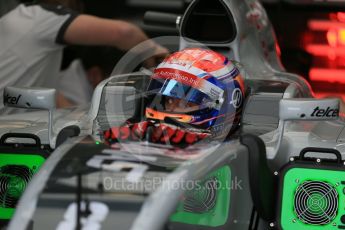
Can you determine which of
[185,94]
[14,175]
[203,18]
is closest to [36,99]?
[14,175]

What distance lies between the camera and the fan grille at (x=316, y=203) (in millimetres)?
2891

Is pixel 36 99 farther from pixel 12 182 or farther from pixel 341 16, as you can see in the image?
pixel 341 16

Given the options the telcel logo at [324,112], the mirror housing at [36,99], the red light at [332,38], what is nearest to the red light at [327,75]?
the red light at [332,38]

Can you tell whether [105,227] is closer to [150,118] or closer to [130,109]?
[150,118]

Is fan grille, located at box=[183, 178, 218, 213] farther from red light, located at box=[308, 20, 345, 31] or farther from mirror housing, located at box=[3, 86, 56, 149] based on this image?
red light, located at box=[308, 20, 345, 31]

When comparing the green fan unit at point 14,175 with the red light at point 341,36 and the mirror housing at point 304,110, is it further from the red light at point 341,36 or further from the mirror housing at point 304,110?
the red light at point 341,36

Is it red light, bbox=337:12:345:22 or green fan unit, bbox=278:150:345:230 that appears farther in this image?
red light, bbox=337:12:345:22

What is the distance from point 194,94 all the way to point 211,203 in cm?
44

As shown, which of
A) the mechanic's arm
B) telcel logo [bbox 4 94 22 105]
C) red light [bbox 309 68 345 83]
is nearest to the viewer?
telcel logo [bbox 4 94 22 105]

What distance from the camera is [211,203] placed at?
283 centimetres

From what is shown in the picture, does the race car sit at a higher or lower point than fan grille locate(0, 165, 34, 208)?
higher

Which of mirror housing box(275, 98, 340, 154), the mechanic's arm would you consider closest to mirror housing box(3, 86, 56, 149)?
mirror housing box(275, 98, 340, 154)

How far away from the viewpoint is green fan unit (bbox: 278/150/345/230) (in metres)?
2.89

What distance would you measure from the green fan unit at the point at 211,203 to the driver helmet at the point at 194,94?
275mm
